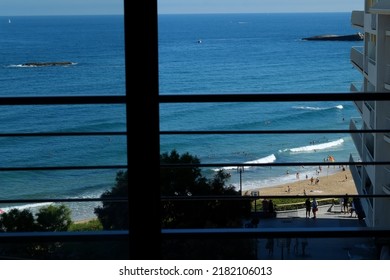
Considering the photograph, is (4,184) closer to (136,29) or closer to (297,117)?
(136,29)

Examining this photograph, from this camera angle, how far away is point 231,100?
199cm

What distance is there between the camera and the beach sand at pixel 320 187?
18.0 metres

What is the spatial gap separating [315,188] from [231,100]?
674 inches

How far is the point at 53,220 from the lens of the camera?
3.12 m

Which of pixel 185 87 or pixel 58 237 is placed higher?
pixel 58 237

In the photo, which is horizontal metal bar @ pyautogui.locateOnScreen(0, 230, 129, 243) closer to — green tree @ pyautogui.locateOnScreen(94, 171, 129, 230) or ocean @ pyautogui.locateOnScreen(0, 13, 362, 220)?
green tree @ pyautogui.locateOnScreen(94, 171, 129, 230)

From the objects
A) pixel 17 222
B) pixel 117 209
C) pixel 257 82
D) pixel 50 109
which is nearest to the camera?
pixel 117 209

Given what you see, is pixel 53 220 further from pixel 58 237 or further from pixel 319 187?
pixel 319 187

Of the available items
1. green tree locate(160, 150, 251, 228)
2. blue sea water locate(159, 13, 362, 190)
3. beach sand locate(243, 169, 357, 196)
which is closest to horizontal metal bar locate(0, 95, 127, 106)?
green tree locate(160, 150, 251, 228)

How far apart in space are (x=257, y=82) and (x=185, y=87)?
387cm

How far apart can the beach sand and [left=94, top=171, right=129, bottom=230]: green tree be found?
48.9ft

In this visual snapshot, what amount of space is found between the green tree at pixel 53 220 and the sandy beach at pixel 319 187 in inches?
567

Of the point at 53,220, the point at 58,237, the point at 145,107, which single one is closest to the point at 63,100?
the point at 145,107

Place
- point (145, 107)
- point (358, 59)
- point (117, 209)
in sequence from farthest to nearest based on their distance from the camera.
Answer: point (358, 59) < point (117, 209) < point (145, 107)
